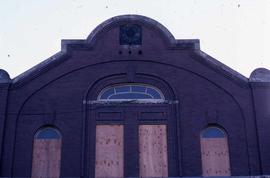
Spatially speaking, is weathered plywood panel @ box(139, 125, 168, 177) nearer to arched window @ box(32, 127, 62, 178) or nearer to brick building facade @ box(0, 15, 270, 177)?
brick building facade @ box(0, 15, 270, 177)

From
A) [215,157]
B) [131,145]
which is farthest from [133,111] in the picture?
[215,157]

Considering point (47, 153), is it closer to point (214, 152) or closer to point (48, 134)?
point (48, 134)

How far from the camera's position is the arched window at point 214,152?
18.4 m

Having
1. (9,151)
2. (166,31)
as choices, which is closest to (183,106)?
(166,31)

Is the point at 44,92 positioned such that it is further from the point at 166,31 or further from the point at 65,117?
the point at 166,31

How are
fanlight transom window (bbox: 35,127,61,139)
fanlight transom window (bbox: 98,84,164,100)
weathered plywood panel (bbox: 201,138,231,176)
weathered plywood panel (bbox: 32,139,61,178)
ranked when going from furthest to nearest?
1. fanlight transom window (bbox: 98,84,164,100)
2. fanlight transom window (bbox: 35,127,61,139)
3. weathered plywood panel (bbox: 201,138,231,176)
4. weathered plywood panel (bbox: 32,139,61,178)

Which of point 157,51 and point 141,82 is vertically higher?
point 157,51

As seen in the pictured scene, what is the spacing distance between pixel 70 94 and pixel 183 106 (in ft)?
16.1

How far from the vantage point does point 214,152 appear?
1875cm

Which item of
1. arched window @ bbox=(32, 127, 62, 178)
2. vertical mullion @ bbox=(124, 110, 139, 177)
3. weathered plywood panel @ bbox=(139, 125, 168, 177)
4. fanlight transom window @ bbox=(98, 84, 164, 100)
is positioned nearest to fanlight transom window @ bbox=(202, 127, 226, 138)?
weathered plywood panel @ bbox=(139, 125, 168, 177)

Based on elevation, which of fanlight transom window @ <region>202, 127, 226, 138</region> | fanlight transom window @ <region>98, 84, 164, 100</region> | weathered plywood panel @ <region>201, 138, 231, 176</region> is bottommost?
weathered plywood panel @ <region>201, 138, 231, 176</region>

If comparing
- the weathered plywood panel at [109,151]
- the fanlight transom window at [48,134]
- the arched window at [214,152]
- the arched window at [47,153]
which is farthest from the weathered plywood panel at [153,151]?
the fanlight transom window at [48,134]

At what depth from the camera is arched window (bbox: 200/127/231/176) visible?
18438 mm

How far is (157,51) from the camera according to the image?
20.2m
